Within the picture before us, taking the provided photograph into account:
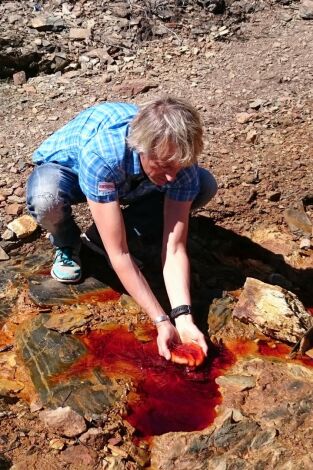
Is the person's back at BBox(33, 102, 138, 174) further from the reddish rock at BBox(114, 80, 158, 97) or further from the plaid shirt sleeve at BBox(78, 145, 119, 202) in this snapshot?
the reddish rock at BBox(114, 80, 158, 97)

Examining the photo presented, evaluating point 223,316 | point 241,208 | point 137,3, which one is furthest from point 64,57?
point 223,316

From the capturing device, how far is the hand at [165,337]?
297 centimetres

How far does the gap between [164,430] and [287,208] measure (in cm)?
207

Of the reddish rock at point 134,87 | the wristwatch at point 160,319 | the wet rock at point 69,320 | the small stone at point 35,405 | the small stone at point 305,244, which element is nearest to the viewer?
the small stone at point 35,405

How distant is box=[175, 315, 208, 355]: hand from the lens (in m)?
3.05

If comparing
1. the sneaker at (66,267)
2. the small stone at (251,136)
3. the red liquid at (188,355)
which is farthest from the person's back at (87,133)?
the small stone at (251,136)

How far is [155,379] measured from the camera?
3018 millimetres

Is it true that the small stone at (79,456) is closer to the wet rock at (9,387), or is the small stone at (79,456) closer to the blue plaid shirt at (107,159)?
the wet rock at (9,387)

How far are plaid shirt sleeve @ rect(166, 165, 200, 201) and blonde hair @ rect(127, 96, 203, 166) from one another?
1.31ft

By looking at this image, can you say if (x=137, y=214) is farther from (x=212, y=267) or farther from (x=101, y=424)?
(x=101, y=424)

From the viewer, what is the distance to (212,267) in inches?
151

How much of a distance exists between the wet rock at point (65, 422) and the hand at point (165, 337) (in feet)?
1.72

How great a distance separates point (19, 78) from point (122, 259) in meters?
3.33

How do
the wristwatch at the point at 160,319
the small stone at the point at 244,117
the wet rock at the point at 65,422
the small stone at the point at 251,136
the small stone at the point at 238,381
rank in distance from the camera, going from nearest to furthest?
the wet rock at the point at 65,422 < the small stone at the point at 238,381 < the wristwatch at the point at 160,319 < the small stone at the point at 251,136 < the small stone at the point at 244,117
